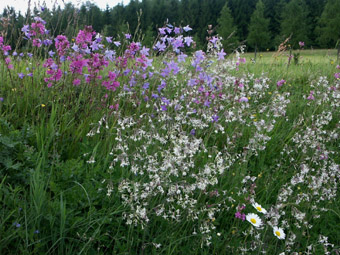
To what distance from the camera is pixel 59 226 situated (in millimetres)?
1859

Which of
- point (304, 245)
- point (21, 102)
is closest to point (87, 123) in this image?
point (21, 102)

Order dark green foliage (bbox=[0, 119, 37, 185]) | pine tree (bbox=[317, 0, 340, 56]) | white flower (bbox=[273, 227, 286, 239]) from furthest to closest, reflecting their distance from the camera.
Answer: pine tree (bbox=[317, 0, 340, 56]) → dark green foliage (bbox=[0, 119, 37, 185]) → white flower (bbox=[273, 227, 286, 239])

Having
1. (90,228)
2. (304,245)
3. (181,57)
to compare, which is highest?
(181,57)

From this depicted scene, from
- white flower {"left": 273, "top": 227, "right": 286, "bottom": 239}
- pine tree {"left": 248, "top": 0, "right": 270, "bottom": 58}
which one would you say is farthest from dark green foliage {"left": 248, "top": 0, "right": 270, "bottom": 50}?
white flower {"left": 273, "top": 227, "right": 286, "bottom": 239}

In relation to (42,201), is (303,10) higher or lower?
higher

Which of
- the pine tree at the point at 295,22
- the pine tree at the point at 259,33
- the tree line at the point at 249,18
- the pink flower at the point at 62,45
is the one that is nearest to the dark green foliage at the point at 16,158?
the pink flower at the point at 62,45

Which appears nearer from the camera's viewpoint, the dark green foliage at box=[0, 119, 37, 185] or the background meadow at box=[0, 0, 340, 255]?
the background meadow at box=[0, 0, 340, 255]

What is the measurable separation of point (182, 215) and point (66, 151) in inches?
45.5

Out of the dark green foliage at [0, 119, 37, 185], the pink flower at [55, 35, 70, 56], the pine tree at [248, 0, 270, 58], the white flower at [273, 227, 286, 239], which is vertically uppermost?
the pine tree at [248, 0, 270, 58]

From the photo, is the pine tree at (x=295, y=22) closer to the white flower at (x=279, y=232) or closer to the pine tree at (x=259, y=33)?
the pine tree at (x=259, y=33)

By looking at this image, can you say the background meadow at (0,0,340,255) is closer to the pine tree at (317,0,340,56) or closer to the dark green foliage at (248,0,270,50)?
the pine tree at (317,0,340,56)

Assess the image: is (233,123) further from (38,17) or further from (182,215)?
(38,17)

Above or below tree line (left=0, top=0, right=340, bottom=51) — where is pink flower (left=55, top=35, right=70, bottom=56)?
below

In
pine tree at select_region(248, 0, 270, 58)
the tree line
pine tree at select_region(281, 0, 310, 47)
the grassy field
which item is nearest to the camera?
the grassy field
